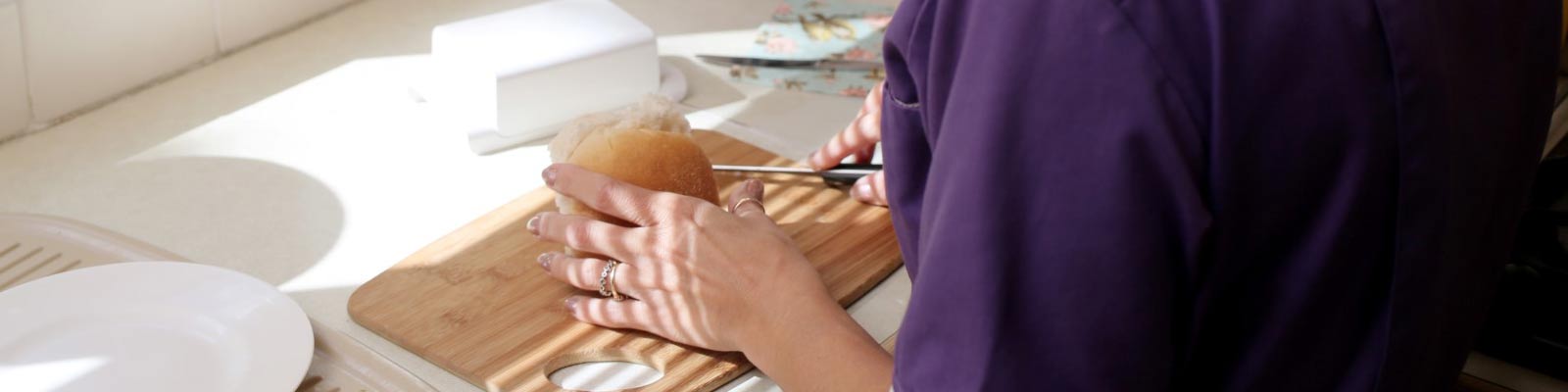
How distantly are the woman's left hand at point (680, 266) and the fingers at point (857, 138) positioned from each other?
0.57 feet

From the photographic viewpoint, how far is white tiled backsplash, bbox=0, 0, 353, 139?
1.19 m

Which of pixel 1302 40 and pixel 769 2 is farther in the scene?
pixel 769 2

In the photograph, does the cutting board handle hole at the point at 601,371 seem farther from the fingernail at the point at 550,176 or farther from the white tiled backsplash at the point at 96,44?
the white tiled backsplash at the point at 96,44

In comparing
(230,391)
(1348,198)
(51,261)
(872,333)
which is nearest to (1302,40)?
(1348,198)

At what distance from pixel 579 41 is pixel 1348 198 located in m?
0.83

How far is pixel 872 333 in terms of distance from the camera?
941 millimetres

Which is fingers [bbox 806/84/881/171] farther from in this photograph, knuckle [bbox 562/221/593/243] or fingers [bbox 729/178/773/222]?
knuckle [bbox 562/221/593/243]

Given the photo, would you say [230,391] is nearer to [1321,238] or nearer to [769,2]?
[1321,238]

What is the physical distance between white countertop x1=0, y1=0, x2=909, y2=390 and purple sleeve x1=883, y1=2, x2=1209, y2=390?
0.38 meters

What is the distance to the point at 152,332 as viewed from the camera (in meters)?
0.89

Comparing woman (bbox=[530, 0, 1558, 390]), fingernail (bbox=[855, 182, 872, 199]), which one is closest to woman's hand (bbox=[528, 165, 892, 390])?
fingernail (bbox=[855, 182, 872, 199])

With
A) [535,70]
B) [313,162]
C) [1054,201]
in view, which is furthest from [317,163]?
[1054,201]

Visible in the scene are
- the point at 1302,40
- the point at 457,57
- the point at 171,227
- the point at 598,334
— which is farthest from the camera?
the point at 457,57

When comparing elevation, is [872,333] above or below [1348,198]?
below
